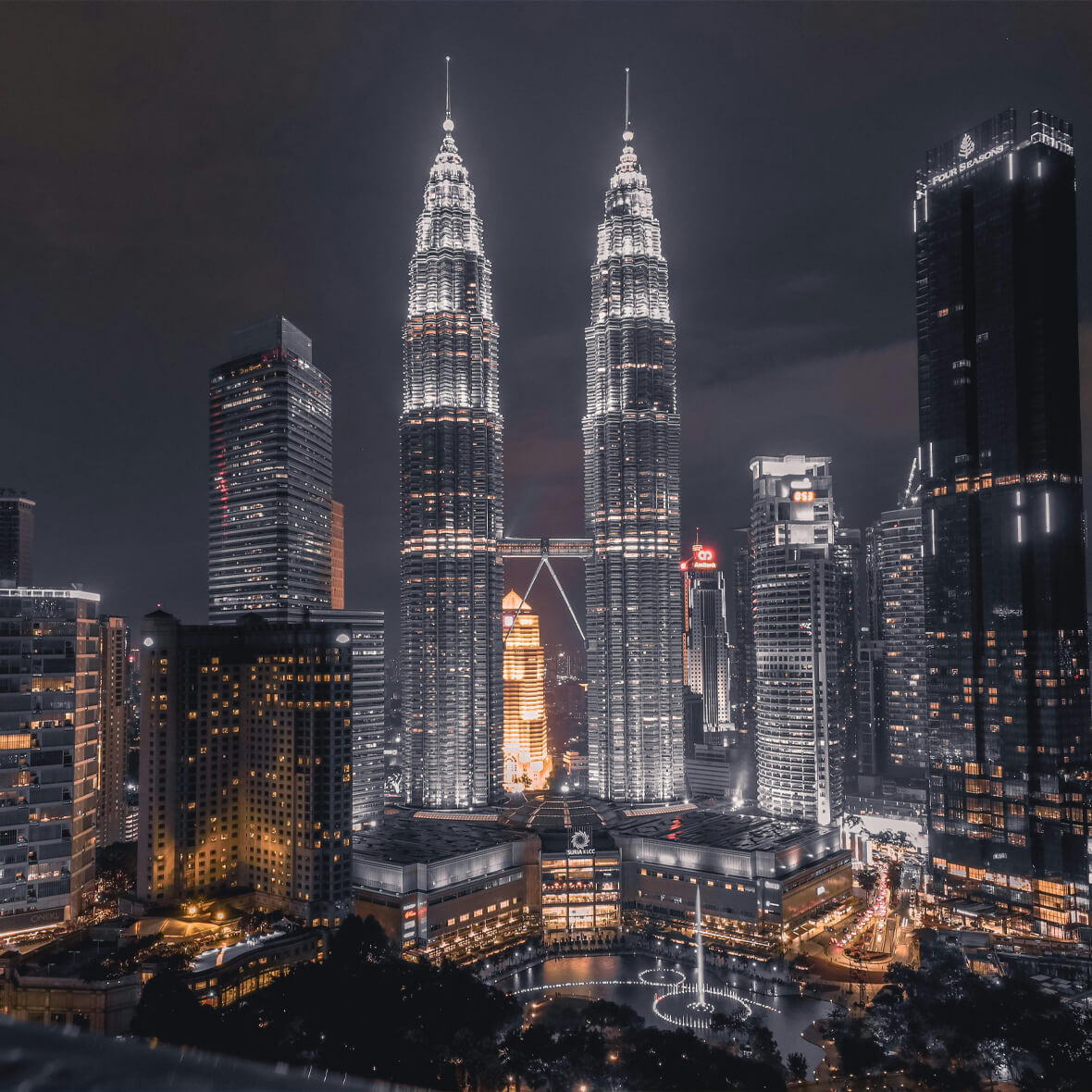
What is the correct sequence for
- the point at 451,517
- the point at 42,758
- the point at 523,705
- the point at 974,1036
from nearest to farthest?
the point at 974,1036 → the point at 42,758 → the point at 451,517 → the point at 523,705

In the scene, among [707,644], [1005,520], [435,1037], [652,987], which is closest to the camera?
[435,1037]

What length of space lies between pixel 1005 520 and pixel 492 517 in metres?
23.1

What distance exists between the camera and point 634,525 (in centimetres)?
4488

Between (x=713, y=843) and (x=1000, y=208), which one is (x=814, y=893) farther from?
(x=1000, y=208)

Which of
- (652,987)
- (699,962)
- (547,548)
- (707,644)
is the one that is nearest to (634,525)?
(547,548)

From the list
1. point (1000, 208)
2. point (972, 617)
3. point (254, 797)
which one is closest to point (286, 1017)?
point (254, 797)

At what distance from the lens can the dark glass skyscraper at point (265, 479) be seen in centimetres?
4472

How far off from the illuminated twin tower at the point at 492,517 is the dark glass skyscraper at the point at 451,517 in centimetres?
7

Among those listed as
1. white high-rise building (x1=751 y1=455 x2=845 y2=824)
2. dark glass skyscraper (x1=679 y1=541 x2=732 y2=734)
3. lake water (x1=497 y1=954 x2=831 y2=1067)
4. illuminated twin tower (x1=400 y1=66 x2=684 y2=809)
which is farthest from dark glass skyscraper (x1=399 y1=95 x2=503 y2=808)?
dark glass skyscraper (x1=679 y1=541 x2=732 y2=734)

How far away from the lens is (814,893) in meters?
31.9

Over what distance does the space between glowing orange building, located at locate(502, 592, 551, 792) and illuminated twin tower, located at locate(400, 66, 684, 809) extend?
266 inches

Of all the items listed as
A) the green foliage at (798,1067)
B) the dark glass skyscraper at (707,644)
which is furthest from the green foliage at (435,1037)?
the dark glass skyscraper at (707,644)

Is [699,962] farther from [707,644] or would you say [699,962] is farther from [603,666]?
[707,644]

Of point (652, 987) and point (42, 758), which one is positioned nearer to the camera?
point (42, 758)
